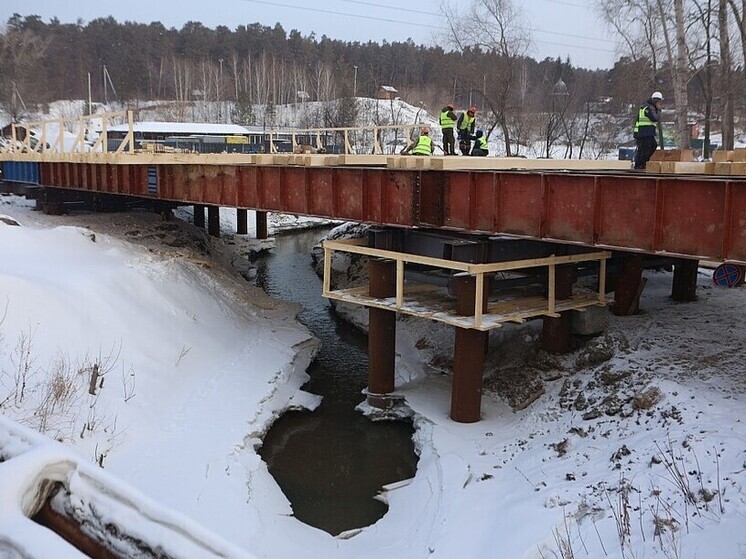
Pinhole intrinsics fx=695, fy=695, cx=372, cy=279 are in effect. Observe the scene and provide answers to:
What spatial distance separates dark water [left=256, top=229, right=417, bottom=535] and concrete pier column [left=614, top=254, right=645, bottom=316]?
6005mm

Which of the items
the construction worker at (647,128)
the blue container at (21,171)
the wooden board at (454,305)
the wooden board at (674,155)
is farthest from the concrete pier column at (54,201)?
the wooden board at (674,155)

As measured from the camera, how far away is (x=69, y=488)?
245 cm

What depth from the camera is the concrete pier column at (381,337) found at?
16.1 m

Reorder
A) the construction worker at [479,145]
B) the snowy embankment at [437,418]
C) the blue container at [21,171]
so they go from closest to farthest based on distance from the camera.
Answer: the snowy embankment at [437,418]
the construction worker at [479,145]
the blue container at [21,171]

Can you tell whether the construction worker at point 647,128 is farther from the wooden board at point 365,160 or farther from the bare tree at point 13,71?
the bare tree at point 13,71

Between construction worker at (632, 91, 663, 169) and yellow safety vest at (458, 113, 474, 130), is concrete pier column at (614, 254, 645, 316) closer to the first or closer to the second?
construction worker at (632, 91, 663, 169)

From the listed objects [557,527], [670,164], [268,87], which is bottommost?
[557,527]

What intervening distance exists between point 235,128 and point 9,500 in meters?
63.1

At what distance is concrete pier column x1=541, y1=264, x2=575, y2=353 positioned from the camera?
52.3 ft

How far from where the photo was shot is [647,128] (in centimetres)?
1739

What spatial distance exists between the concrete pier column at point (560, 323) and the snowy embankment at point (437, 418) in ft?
1.50

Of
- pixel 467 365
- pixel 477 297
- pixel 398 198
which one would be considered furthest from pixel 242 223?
pixel 477 297

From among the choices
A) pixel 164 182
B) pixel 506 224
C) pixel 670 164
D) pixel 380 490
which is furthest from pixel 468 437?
pixel 164 182

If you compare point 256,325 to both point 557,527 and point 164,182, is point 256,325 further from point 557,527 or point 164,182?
point 557,527
